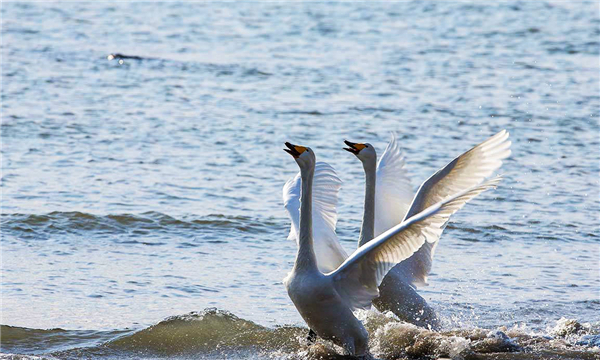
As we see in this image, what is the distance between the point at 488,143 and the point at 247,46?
1584cm

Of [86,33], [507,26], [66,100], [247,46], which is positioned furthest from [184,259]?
[507,26]

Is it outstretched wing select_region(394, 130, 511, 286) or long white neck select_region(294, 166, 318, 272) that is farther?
outstretched wing select_region(394, 130, 511, 286)

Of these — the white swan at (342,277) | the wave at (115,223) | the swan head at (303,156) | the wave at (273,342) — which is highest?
the swan head at (303,156)

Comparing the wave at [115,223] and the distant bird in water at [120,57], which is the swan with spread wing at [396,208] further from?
the distant bird in water at [120,57]

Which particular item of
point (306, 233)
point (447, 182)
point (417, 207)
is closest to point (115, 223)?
point (417, 207)

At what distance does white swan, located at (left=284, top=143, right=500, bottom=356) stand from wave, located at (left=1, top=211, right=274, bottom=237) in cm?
374

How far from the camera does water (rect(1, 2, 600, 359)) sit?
27.8 ft

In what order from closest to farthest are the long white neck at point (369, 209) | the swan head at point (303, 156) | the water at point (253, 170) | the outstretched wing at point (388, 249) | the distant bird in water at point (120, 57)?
the outstretched wing at point (388, 249) < the swan head at point (303, 156) < the long white neck at point (369, 209) < the water at point (253, 170) < the distant bird in water at point (120, 57)

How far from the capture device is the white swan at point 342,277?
7070mm

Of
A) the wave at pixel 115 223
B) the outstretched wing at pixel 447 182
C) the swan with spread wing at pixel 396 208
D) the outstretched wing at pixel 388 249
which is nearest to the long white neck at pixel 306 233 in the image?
the outstretched wing at pixel 388 249

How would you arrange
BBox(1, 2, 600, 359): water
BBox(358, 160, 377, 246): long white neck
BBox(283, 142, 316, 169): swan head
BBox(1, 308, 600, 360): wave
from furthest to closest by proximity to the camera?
BBox(1, 2, 600, 359): water → BBox(358, 160, 377, 246): long white neck → BBox(1, 308, 600, 360): wave → BBox(283, 142, 316, 169): swan head

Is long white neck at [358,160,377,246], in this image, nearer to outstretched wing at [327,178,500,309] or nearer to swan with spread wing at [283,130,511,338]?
swan with spread wing at [283,130,511,338]

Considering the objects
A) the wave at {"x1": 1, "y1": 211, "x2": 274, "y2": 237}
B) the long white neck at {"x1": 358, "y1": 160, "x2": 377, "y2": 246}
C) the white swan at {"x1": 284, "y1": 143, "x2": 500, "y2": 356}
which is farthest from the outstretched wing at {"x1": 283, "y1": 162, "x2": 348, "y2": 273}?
the wave at {"x1": 1, "y1": 211, "x2": 274, "y2": 237}

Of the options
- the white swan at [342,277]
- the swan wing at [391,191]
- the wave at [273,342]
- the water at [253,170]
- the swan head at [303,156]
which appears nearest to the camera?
the white swan at [342,277]
